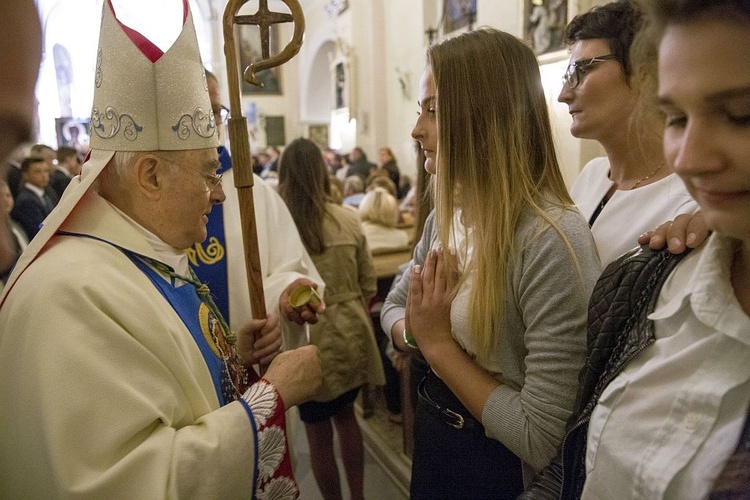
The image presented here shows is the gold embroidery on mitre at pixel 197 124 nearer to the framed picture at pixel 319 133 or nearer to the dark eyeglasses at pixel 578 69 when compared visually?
the dark eyeglasses at pixel 578 69

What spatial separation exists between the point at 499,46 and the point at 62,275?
1103 millimetres

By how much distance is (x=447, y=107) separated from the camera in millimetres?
1316

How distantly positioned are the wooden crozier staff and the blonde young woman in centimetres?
47

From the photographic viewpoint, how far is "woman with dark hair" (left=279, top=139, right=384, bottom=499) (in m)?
2.87

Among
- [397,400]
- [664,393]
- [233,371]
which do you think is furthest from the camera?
[397,400]

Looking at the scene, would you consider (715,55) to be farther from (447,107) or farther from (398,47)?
(398,47)

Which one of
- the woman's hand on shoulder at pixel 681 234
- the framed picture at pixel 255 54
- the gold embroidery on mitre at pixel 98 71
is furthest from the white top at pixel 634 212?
the framed picture at pixel 255 54

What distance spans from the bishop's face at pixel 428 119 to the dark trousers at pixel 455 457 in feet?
2.07

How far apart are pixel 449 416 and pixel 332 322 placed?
63.1 inches

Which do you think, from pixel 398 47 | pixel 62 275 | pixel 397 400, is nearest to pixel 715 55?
pixel 62 275

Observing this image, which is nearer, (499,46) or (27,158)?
(499,46)

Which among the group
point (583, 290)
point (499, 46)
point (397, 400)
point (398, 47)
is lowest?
point (397, 400)

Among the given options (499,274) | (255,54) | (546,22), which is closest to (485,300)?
(499,274)

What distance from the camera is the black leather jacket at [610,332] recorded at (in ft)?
3.26
